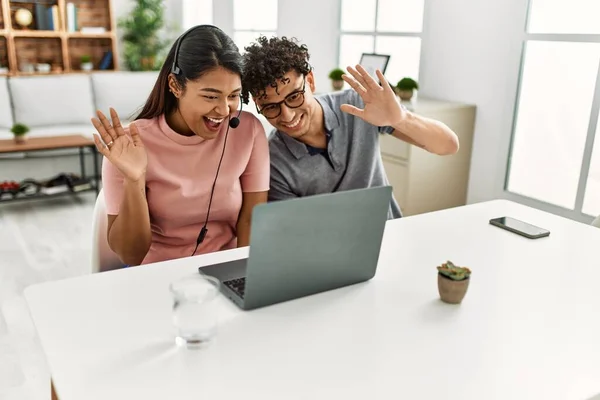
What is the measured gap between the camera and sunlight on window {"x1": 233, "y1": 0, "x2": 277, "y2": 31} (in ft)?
17.1

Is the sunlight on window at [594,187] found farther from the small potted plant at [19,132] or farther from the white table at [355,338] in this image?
the small potted plant at [19,132]

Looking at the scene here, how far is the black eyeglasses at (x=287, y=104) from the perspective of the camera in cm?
158

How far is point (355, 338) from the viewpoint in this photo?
0.98 m

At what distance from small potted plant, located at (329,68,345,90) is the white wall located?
67 centimetres

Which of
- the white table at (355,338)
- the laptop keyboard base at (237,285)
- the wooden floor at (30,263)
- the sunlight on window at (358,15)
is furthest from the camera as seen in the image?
the sunlight on window at (358,15)

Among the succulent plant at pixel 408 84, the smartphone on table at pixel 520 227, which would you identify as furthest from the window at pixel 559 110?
the smartphone on table at pixel 520 227

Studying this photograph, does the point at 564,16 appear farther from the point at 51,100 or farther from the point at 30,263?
the point at 51,100

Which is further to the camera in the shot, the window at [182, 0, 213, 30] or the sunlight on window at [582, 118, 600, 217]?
the window at [182, 0, 213, 30]

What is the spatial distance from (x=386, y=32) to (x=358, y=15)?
38 cm

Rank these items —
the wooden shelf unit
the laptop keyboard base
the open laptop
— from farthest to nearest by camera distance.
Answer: the wooden shelf unit
the laptop keyboard base
the open laptop

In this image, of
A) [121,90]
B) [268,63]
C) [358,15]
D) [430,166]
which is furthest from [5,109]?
[268,63]

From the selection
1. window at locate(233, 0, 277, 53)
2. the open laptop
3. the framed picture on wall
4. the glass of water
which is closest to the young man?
the open laptop

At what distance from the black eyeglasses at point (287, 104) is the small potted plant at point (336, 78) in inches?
99.9

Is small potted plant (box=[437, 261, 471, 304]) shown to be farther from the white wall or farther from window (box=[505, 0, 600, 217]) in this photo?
the white wall
